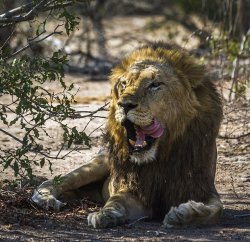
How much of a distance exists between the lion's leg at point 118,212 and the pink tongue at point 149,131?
1.28 ft

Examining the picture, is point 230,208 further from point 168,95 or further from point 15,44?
point 15,44

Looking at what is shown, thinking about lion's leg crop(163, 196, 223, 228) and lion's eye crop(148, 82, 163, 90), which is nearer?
lion's leg crop(163, 196, 223, 228)

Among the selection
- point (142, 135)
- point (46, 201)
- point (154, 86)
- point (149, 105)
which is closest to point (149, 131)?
point (142, 135)

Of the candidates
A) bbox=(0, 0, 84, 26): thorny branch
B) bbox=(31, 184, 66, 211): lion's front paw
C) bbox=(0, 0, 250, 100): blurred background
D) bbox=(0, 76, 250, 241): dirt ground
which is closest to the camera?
bbox=(0, 76, 250, 241): dirt ground

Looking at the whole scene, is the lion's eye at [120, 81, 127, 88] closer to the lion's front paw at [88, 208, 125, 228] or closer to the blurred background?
the lion's front paw at [88, 208, 125, 228]

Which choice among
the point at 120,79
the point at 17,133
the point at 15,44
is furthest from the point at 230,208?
the point at 15,44

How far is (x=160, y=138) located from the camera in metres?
6.31

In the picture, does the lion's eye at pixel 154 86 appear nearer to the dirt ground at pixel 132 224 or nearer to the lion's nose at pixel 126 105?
the lion's nose at pixel 126 105

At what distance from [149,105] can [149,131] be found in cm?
16

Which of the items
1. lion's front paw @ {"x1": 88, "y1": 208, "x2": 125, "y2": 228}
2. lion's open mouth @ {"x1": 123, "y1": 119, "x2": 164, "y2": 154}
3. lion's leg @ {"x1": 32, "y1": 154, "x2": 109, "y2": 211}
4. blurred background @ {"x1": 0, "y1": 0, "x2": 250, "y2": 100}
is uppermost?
blurred background @ {"x1": 0, "y1": 0, "x2": 250, "y2": 100}

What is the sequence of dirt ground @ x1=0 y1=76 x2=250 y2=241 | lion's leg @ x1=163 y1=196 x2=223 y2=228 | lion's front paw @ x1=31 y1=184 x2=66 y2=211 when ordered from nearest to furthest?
dirt ground @ x1=0 y1=76 x2=250 y2=241
lion's leg @ x1=163 y1=196 x2=223 y2=228
lion's front paw @ x1=31 y1=184 x2=66 y2=211

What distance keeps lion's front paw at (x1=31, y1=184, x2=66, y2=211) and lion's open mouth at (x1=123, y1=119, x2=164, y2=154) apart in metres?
0.67

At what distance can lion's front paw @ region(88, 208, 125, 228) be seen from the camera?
602cm

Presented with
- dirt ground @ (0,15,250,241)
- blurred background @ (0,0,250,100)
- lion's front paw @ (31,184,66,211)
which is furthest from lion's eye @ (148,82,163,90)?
blurred background @ (0,0,250,100)
